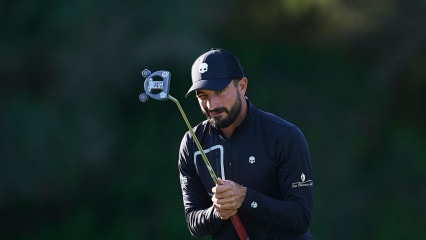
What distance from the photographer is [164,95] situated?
3.86 m

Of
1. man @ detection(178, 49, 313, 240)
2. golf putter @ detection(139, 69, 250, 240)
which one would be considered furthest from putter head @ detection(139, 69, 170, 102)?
man @ detection(178, 49, 313, 240)

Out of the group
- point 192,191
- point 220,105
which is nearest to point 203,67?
point 220,105

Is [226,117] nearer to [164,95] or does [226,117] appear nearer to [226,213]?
[164,95]

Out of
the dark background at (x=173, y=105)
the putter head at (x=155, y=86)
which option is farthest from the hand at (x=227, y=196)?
the dark background at (x=173, y=105)

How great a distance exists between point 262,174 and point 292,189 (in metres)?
0.13
